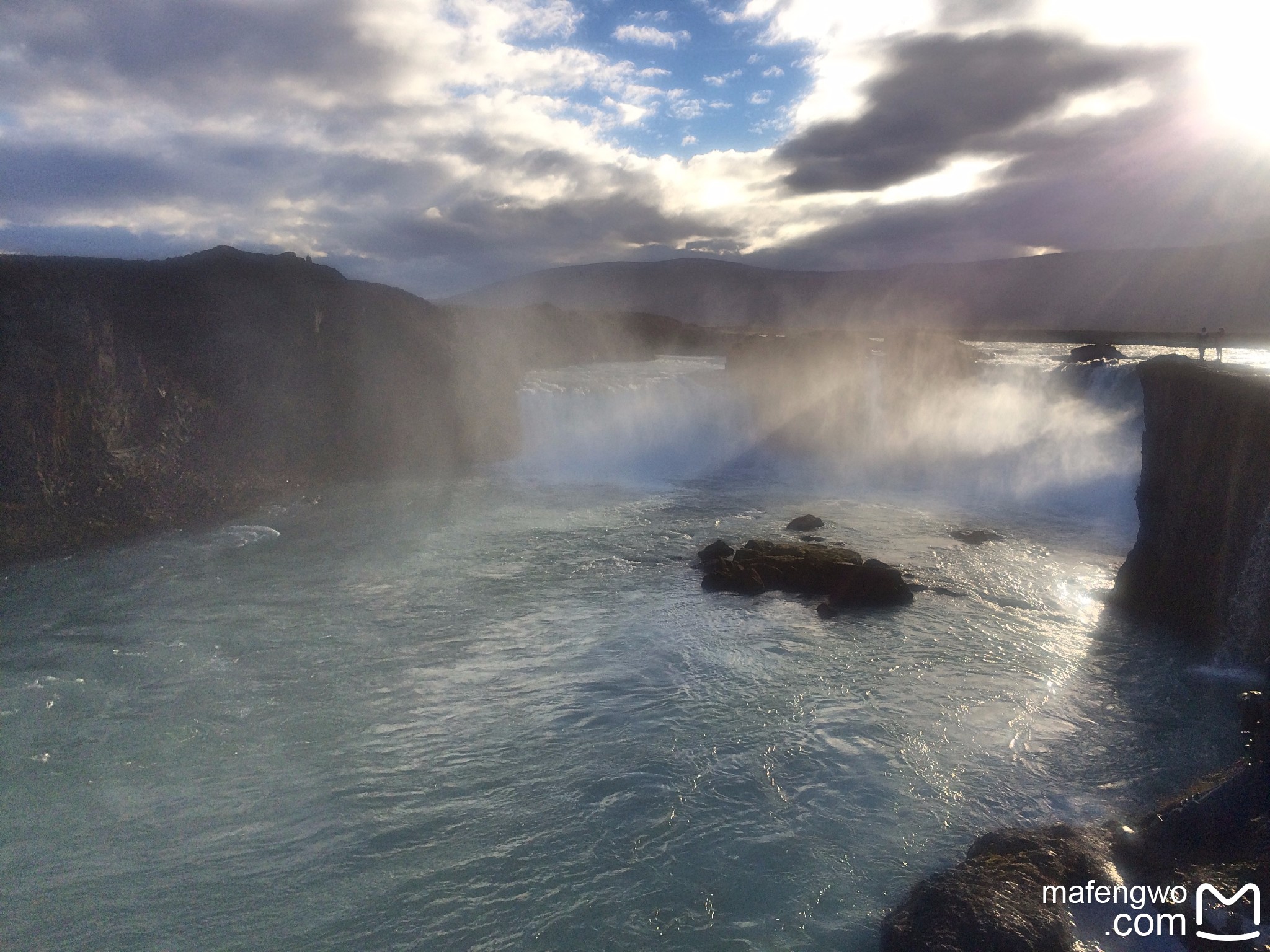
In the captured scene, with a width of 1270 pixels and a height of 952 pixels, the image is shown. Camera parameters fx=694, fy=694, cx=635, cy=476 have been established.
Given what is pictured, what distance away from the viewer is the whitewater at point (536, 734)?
21.2ft

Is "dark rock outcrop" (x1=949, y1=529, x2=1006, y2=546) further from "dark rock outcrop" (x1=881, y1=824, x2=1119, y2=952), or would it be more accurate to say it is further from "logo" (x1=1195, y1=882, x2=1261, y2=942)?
"logo" (x1=1195, y1=882, x2=1261, y2=942)

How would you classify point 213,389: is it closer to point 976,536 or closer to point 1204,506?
point 976,536

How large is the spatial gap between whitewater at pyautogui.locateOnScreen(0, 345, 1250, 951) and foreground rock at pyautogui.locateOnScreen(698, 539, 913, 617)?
21.6 inches

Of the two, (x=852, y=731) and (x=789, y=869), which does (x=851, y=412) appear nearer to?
(x=852, y=731)

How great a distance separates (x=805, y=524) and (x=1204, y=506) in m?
8.72

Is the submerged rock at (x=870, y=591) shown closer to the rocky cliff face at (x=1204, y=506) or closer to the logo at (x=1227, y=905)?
the rocky cliff face at (x=1204, y=506)

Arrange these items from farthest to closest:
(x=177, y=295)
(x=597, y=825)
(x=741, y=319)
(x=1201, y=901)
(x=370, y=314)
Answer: (x=741, y=319)
(x=370, y=314)
(x=177, y=295)
(x=597, y=825)
(x=1201, y=901)

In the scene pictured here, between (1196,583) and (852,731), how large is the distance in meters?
7.48

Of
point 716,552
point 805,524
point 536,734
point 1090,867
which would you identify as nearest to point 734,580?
point 716,552

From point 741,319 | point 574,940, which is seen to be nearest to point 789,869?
point 574,940

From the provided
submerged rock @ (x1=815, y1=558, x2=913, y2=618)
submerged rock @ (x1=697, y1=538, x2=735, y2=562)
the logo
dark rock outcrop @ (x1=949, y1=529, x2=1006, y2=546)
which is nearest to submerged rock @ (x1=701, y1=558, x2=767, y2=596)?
submerged rock @ (x1=697, y1=538, x2=735, y2=562)

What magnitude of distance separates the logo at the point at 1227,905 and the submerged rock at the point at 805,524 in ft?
43.7

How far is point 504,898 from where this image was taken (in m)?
6.45

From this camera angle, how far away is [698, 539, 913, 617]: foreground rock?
45.3 ft
